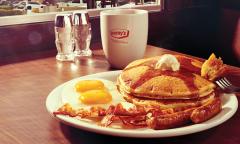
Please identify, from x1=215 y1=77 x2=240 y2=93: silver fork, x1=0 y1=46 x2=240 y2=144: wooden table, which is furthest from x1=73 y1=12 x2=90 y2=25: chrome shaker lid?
x1=215 y1=77 x2=240 y2=93: silver fork

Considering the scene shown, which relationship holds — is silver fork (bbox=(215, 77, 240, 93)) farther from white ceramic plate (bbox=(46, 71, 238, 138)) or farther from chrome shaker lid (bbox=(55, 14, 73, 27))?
chrome shaker lid (bbox=(55, 14, 73, 27))

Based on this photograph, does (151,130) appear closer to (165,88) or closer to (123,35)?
(165,88)

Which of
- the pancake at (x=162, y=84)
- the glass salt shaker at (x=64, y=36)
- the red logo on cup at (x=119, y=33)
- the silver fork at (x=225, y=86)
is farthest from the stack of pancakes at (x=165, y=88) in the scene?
the glass salt shaker at (x=64, y=36)

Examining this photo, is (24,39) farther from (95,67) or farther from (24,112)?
(24,112)

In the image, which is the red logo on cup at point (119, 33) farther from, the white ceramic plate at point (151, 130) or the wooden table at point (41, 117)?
the white ceramic plate at point (151, 130)

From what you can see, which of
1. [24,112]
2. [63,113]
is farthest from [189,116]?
[24,112]

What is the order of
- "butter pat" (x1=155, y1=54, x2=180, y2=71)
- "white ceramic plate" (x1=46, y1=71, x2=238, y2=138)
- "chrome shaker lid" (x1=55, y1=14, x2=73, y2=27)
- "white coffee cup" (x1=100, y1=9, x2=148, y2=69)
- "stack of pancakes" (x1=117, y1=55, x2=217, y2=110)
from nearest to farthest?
"white ceramic plate" (x1=46, y1=71, x2=238, y2=138) → "stack of pancakes" (x1=117, y1=55, x2=217, y2=110) → "butter pat" (x1=155, y1=54, x2=180, y2=71) → "white coffee cup" (x1=100, y1=9, x2=148, y2=69) → "chrome shaker lid" (x1=55, y1=14, x2=73, y2=27)

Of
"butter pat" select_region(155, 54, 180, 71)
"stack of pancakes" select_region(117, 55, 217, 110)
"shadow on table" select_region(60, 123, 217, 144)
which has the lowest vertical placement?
"shadow on table" select_region(60, 123, 217, 144)

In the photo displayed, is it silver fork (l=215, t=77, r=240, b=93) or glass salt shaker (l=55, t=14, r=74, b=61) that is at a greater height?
glass salt shaker (l=55, t=14, r=74, b=61)
